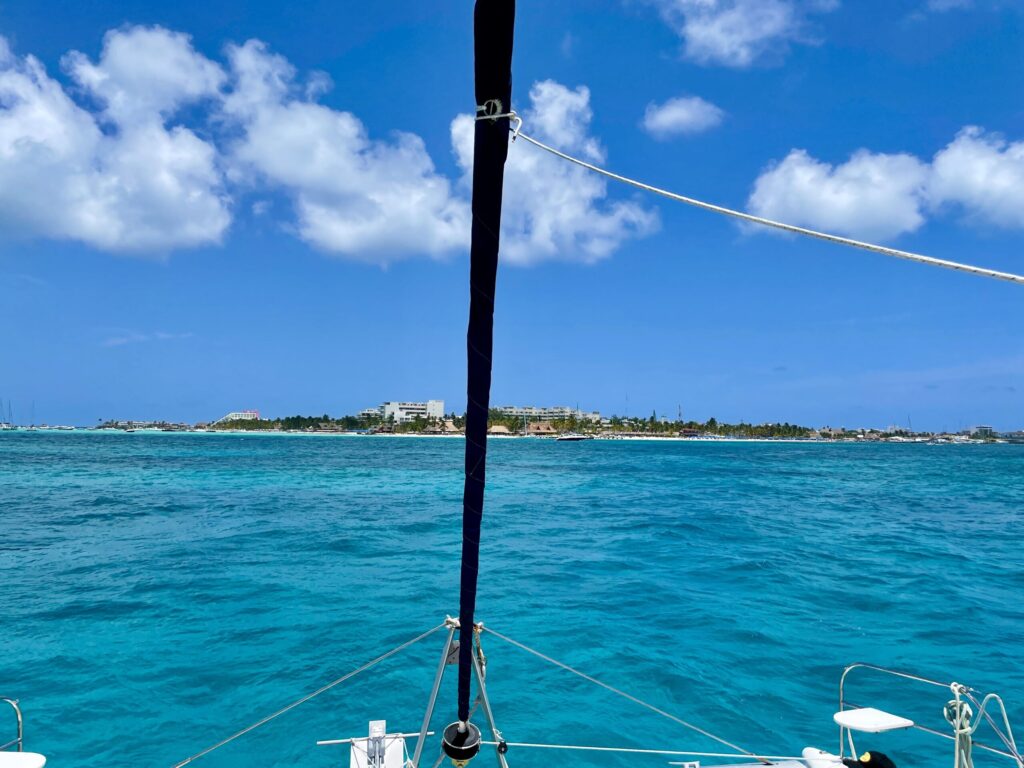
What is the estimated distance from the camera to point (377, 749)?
19.1ft

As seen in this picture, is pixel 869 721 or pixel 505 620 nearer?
pixel 869 721

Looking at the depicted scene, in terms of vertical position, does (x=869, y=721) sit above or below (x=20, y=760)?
above

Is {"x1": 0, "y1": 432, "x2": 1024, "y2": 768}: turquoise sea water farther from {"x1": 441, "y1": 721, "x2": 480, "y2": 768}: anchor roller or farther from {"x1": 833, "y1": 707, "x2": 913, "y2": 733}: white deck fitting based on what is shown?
{"x1": 441, "y1": 721, "x2": 480, "y2": 768}: anchor roller

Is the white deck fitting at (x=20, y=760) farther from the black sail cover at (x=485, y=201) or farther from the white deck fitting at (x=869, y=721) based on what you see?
the white deck fitting at (x=869, y=721)

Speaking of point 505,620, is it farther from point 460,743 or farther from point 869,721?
point 460,743

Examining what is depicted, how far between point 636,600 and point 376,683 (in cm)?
840

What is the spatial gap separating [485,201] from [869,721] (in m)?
5.93

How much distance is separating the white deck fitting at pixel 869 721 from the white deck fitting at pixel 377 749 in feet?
14.3

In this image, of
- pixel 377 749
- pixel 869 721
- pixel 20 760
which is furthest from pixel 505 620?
pixel 20 760

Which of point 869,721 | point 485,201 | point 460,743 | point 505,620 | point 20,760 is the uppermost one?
point 485,201

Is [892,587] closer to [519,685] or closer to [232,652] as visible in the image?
[519,685]

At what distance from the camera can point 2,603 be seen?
50.2 feet

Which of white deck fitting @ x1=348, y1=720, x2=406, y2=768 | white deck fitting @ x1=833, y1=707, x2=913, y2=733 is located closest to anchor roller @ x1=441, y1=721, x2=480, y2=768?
white deck fitting @ x1=348, y1=720, x2=406, y2=768

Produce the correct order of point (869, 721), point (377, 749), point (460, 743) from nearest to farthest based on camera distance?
point (460, 743)
point (869, 721)
point (377, 749)
